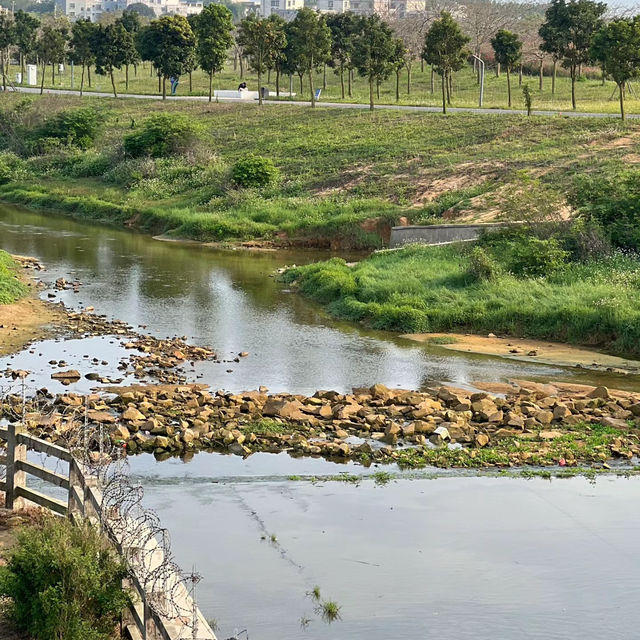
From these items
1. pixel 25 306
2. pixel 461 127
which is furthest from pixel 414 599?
pixel 461 127

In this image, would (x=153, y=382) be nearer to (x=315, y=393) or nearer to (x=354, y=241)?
(x=315, y=393)

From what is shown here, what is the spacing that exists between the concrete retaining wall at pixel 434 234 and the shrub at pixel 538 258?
4002mm

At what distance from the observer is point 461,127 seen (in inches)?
2061

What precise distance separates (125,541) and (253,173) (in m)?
39.7

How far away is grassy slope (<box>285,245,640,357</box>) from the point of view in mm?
Result: 25469

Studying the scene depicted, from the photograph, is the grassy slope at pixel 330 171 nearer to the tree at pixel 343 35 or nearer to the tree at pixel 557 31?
the tree at pixel 557 31

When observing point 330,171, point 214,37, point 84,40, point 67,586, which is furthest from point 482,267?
point 84,40

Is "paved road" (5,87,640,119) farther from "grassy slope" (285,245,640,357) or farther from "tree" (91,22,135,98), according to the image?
"grassy slope" (285,245,640,357)

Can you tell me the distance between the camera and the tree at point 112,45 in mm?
73875

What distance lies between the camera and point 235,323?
88.8 feet

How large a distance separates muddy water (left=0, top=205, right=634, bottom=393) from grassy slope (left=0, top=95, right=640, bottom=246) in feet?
11.7

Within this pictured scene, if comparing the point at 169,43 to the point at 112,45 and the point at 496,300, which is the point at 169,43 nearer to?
the point at 112,45

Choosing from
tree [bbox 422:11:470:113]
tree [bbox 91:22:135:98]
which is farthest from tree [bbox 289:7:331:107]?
tree [bbox 91:22:135:98]

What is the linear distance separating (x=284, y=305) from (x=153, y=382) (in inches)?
380
